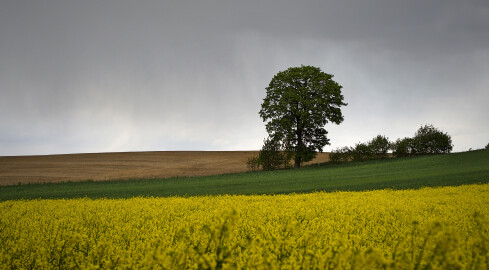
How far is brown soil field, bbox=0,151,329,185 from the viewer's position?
47156 millimetres

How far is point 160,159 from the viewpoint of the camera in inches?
2562

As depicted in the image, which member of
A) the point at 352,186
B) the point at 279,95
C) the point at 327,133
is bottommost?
the point at 352,186

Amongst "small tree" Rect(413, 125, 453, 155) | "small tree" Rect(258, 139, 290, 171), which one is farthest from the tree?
"small tree" Rect(413, 125, 453, 155)

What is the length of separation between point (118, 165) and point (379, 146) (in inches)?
1463

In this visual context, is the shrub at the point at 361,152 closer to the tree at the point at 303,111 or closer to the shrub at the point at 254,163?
the tree at the point at 303,111

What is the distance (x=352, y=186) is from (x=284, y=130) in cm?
2022

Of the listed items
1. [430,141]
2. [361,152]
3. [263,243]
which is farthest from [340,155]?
[263,243]

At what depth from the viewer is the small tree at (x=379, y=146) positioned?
4922 cm

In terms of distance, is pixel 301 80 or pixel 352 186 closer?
pixel 352 186

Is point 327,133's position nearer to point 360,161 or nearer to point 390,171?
point 360,161

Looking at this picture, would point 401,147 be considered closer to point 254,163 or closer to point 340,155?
point 340,155

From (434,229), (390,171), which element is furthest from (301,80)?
(434,229)

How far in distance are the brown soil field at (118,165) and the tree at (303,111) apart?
27.2 feet

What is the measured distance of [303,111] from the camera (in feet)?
144
